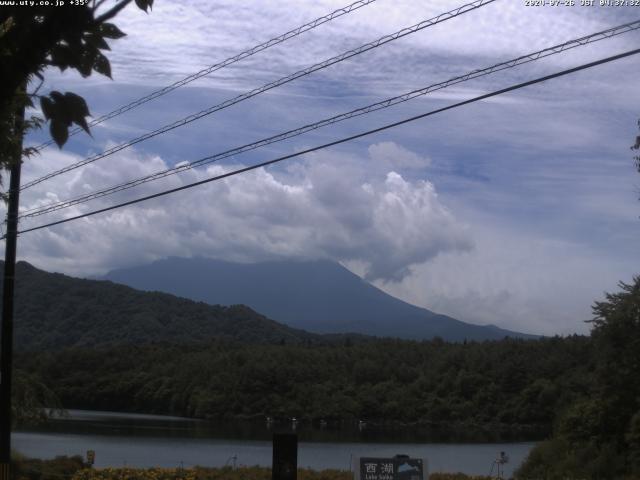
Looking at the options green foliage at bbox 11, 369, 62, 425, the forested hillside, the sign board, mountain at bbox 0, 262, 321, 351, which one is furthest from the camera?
mountain at bbox 0, 262, 321, 351

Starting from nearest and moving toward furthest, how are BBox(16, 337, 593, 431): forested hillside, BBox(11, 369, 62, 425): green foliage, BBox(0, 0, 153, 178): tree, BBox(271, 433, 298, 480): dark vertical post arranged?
BBox(0, 0, 153, 178): tree
BBox(271, 433, 298, 480): dark vertical post
BBox(11, 369, 62, 425): green foliage
BBox(16, 337, 593, 431): forested hillside

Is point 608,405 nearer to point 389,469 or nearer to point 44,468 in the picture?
point 389,469

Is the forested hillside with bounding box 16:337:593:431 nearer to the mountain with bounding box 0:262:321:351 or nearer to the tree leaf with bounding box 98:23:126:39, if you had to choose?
the mountain with bounding box 0:262:321:351

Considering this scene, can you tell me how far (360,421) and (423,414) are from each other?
463cm

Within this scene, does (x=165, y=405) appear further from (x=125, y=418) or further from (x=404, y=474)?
(x=404, y=474)

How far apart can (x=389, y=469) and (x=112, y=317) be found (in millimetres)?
117383

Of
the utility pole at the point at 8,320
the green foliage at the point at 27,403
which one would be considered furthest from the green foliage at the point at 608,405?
the utility pole at the point at 8,320

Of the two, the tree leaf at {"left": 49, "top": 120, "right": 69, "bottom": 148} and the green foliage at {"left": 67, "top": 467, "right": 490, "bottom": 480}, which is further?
the green foliage at {"left": 67, "top": 467, "right": 490, "bottom": 480}

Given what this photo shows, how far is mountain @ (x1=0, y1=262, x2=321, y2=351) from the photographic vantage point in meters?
109

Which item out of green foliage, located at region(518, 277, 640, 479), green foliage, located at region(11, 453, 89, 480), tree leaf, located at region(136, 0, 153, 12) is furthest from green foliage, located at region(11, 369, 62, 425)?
tree leaf, located at region(136, 0, 153, 12)

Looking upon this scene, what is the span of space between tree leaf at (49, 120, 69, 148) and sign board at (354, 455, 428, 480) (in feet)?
34.5

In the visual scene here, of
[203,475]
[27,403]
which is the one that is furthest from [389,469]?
[27,403]

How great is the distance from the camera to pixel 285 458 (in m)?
12.2

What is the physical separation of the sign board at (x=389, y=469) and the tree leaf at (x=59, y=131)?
1050 cm
